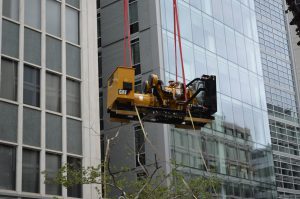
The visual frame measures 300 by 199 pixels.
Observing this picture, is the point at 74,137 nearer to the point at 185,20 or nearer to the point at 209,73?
the point at 185,20

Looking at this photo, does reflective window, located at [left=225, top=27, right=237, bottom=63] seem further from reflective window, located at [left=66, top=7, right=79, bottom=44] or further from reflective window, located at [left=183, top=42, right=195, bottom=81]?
reflective window, located at [left=66, top=7, right=79, bottom=44]

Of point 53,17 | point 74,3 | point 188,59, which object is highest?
point 74,3

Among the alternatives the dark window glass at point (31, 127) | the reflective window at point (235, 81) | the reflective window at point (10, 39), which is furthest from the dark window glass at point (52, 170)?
the reflective window at point (235, 81)

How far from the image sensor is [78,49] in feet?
97.5

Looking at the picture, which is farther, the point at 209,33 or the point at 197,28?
the point at 209,33

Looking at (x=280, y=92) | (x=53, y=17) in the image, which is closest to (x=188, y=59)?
(x=53, y=17)

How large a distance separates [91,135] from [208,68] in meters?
14.9

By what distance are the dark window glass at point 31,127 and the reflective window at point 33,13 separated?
460cm

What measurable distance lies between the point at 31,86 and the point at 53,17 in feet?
14.6

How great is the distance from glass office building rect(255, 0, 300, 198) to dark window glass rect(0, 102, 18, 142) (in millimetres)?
28066

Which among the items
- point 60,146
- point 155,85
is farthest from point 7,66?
point 155,85

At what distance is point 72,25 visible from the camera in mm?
29969

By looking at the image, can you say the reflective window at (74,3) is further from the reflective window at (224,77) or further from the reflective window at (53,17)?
the reflective window at (224,77)

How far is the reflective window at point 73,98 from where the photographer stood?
28172mm
